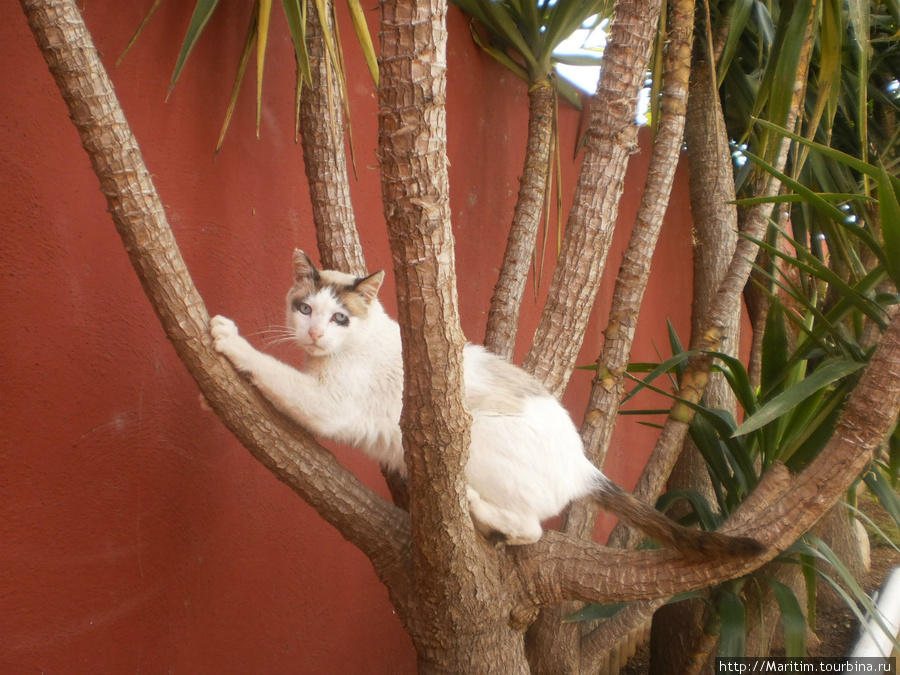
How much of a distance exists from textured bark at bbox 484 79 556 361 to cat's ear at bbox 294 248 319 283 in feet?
2.23

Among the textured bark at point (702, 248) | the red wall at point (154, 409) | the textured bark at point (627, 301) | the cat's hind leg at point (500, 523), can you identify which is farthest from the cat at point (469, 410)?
the textured bark at point (702, 248)

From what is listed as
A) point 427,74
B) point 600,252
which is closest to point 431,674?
point 600,252

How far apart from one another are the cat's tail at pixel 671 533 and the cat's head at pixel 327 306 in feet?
2.72

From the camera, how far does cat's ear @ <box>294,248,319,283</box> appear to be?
191cm

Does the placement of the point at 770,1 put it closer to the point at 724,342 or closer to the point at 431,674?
the point at 724,342

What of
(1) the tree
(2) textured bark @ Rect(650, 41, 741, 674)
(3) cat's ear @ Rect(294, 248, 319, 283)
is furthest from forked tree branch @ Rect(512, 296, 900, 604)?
(2) textured bark @ Rect(650, 41, 741, 674)

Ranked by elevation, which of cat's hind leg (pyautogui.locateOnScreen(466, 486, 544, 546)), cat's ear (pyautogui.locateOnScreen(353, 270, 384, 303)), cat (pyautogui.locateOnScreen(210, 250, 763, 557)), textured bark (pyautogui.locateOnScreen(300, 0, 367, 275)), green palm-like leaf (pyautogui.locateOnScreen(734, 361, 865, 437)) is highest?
textured bark (pyautogui.locateOnScreen(300, 0, 367, 275))

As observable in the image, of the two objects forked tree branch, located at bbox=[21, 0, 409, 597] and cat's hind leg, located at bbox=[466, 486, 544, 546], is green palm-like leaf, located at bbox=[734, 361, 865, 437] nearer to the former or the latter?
cat's hind leg, located at bbox=[466, 486, 544, 546]

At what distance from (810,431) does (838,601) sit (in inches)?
85.3

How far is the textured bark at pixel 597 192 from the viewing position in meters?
1.97

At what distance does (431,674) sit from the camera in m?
1.71

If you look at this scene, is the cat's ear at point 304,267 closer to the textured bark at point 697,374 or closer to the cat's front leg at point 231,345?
the cat's front leg at point 231,345

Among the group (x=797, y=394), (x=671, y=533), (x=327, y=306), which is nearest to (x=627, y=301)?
(x=797, y=394)

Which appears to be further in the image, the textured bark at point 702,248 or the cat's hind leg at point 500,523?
the textured bark at point 702,248
